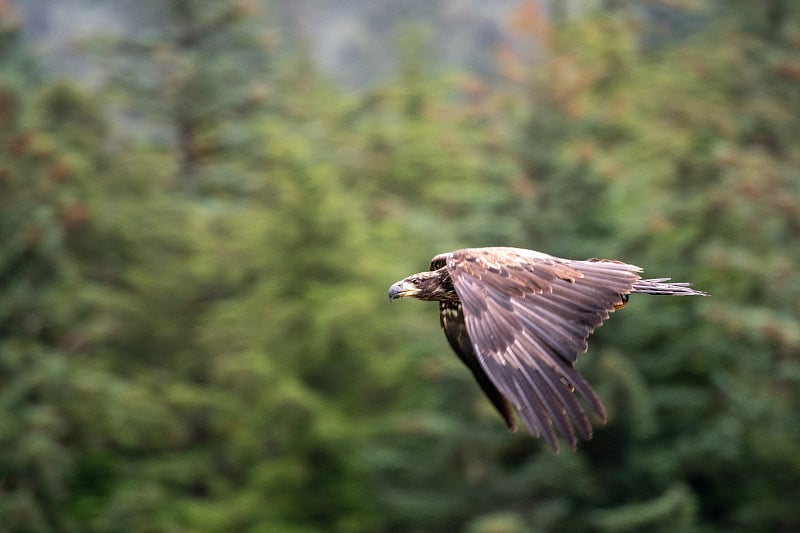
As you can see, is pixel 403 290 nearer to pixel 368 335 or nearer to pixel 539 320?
pixel 539 320

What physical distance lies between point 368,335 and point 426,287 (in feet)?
25.4

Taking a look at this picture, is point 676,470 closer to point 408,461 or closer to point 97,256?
point 408,461

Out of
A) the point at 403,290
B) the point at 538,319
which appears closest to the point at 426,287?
the point at 403,290

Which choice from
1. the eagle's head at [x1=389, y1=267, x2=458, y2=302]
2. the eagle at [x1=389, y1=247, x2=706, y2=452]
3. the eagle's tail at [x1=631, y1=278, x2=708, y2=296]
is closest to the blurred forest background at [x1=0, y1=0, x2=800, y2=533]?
the eagle's head at [x1=389, y1=267, x2=458, y2=302]

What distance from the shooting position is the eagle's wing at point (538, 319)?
518cm

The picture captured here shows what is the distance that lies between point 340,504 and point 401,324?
9.00ft

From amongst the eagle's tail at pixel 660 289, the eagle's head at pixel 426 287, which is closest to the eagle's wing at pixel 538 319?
the eagle's tail at pixel 660 289

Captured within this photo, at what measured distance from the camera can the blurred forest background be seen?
1365 centimetres

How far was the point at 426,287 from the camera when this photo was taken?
736 cm

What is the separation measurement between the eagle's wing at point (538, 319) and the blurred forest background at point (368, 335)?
6955mm

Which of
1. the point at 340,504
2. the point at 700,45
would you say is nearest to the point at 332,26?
the point at 700,45

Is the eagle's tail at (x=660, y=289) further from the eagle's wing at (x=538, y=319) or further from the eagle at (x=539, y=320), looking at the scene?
the eagle's wing at (x=538, y=319)

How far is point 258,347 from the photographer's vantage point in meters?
15.2

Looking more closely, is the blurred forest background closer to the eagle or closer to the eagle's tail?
the eagle's tail
